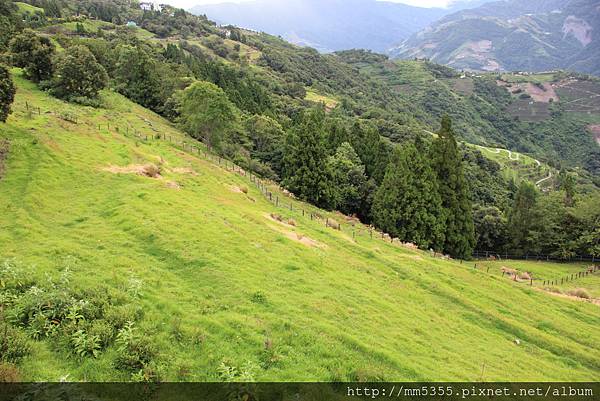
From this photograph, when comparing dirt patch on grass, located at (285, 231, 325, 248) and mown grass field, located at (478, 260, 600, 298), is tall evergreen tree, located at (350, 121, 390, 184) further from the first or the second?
dirt patch on grass, located at (285, 231, 325, 248)

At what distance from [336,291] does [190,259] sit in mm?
8560

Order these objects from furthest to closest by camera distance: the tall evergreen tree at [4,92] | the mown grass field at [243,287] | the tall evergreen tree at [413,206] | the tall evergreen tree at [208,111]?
the tall evergreen tree at [208,111], the tall evergreen tree at [413,206], the tall evergreen tree at [4,92], the mown grass field at [243,287]

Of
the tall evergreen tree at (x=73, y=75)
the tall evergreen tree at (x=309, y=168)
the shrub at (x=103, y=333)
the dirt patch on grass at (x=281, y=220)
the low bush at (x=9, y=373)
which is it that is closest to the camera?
the low bush at (x=9, y=373)

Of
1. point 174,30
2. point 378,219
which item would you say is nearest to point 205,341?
point 378,219

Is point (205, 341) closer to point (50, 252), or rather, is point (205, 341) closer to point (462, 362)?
point (50, 252)

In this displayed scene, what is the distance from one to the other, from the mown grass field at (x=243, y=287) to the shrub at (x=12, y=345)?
28 centimetres

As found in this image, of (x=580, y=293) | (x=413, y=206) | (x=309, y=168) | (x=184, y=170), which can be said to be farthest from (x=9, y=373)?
(x=309, y=168)

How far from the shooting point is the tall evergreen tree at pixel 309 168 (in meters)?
61.4

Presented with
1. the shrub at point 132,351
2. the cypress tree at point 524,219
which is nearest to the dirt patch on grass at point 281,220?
Result: the shrub at point 132,351

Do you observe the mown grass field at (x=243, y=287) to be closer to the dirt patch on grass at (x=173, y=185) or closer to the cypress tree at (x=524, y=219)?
the dirt patch on grass at (x=173, y=185)

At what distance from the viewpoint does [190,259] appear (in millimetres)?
22984

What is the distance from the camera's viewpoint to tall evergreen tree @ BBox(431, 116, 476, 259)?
58.2 m

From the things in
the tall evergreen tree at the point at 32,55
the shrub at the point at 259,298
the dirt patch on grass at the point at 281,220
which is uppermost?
the tall evergreen tree at the point at 32,55

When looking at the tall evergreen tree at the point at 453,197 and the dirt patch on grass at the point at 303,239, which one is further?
the tall evergreen tree at the point at 453,197
